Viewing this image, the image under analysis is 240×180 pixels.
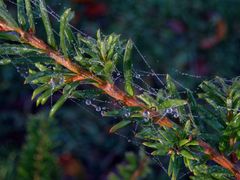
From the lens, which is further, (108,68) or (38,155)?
(38,155)

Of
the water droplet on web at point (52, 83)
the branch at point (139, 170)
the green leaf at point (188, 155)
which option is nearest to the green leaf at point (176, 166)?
the green leaf at point (188, 155)

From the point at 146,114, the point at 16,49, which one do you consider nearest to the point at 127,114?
the point at 146,114

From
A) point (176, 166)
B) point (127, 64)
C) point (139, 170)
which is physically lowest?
point (139, 170)

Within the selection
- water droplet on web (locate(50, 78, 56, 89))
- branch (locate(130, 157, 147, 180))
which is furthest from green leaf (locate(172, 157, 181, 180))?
branch (locate(130, 157, 147, 180))

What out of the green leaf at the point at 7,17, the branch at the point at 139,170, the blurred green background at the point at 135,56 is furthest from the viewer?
the blurred green background at the point at 135,56

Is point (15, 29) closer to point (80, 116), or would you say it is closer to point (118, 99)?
point (118, 99)

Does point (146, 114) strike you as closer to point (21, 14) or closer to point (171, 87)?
point (171, 87)

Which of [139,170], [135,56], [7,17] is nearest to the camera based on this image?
[7,17]

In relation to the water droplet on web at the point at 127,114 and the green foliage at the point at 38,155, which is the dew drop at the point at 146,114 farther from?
the green foliage at the point at 38,155
